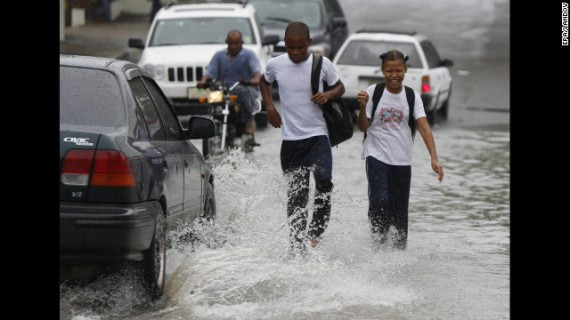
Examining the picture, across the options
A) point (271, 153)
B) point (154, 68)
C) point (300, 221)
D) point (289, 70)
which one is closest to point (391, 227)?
point (300, 221)

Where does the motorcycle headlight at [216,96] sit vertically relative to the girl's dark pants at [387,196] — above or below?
above

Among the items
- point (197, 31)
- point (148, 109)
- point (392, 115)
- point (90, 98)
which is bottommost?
point (392, 115)

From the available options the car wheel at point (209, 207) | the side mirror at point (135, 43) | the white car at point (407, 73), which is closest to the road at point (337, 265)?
the car wheel at point (209, 207)

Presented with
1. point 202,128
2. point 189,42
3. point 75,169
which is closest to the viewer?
point 75,169

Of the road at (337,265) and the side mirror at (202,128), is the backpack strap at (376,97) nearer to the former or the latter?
the road at (337,265)

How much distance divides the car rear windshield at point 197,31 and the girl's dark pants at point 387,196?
11656mm

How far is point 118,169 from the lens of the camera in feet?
25.4

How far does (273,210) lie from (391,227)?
Answer: 122 cm

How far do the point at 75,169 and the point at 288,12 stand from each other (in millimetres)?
20974

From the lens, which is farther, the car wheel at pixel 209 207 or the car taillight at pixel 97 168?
the car wheel at pixel 209 207

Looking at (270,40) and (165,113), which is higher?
(270,40)

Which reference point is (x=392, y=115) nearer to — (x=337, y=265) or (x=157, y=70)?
(x=337, y=265)

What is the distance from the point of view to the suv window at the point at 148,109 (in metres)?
8.75

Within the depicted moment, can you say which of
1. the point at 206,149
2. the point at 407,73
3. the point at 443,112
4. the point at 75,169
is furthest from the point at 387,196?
the point at 443,112
